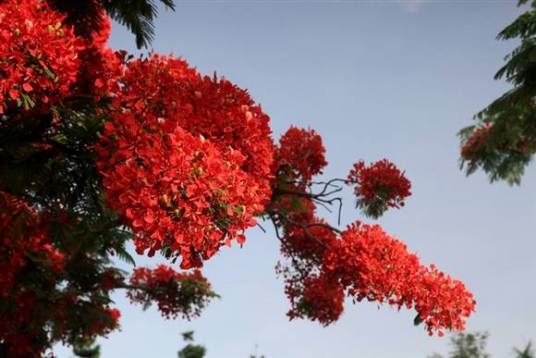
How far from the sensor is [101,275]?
1224 centimetres

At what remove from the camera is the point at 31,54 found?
3807mm

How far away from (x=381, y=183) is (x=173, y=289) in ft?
22.9

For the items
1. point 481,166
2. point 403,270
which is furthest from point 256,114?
point 481,166

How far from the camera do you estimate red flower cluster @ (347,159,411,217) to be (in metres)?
7.85

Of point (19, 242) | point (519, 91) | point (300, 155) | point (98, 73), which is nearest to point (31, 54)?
point (98, 73)

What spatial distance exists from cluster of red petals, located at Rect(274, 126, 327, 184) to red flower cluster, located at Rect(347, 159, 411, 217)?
59 cm

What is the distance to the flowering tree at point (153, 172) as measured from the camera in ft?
10.2

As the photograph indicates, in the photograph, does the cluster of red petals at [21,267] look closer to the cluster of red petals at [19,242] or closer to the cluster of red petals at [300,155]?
the cluster of red petals at [19,242]

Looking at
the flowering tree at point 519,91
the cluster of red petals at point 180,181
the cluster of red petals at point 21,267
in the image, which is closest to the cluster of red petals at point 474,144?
the flowering tree at point 519,91

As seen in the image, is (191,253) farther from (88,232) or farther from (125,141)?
(88,232)

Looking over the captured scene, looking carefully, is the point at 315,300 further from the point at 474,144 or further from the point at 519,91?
the point at 474,144

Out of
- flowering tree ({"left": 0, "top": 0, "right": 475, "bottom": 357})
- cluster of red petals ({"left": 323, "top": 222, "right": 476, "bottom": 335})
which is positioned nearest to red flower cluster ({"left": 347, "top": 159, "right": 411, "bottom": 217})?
flowering tree ({"left": 0, "top": 0, "right": 475, "bottom": 357})

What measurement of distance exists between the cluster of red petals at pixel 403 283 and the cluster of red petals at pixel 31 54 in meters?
4.02

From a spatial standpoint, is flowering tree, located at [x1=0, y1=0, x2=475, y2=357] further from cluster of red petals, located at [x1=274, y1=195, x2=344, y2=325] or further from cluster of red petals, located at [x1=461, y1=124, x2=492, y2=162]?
cluster of red petals, located at [x1=461, y1=124, x2=492, y2=162]
